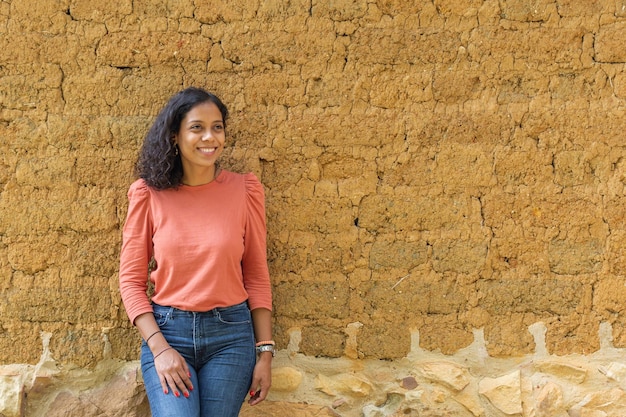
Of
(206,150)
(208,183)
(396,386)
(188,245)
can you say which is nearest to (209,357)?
(188,245)

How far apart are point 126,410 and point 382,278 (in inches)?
51.0

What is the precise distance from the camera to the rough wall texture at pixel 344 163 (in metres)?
3.06

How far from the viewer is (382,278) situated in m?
3.11

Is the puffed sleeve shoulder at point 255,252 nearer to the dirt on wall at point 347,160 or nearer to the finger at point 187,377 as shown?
the dirt on wall at point 347,160

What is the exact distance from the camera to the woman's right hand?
100 inches

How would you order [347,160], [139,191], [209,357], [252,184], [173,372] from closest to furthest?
[173,372]
[209,357]
[139,191]
[252,184]
[347,160]

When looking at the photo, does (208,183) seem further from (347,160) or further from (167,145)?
(347,160)

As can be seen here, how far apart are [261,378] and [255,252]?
52cm

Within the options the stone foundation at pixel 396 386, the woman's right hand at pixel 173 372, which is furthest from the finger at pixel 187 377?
the stone foundation at pixel 396 386

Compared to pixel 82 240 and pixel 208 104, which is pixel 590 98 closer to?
pixel 208 104

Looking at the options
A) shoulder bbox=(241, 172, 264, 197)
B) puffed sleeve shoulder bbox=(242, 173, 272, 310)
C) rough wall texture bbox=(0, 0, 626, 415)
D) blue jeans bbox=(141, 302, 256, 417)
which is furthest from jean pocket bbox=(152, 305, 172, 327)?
shoulder bbox=(241, 172, 264, 197)

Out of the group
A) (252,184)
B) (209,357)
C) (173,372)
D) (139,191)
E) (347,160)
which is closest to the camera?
(173,372)


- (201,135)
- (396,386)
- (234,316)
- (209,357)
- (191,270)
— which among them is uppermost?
(201,135)

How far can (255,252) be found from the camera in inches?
113
